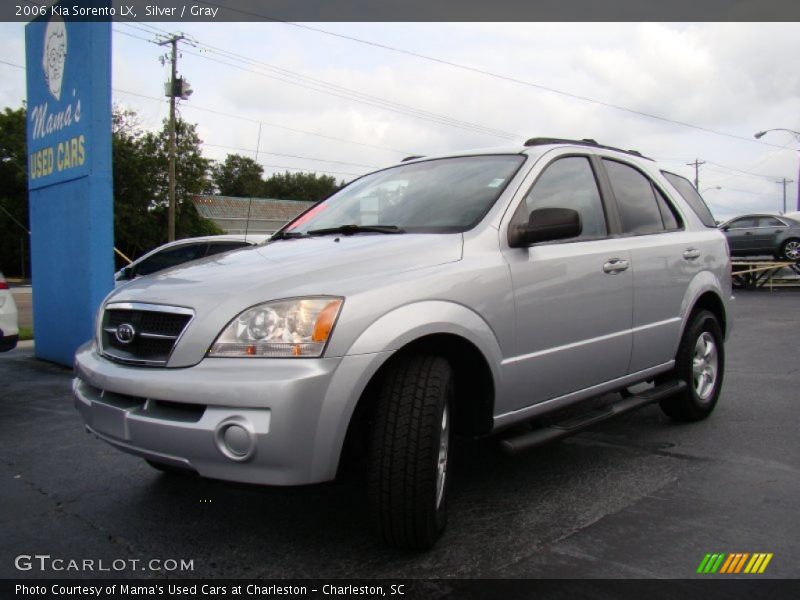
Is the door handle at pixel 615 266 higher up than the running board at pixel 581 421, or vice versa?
the door handle at pixel 615 266

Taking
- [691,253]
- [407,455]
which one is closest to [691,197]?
[691,253]

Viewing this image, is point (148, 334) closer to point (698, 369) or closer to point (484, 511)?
point (484, 511)

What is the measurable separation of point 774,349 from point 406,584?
7.29 metres

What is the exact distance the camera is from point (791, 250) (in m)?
18.9

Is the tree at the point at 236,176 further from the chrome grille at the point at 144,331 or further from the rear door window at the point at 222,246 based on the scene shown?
the chrome grille at the point at 144,331

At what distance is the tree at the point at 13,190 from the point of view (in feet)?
129

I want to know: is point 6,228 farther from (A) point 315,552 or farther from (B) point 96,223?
(A) point 315,552

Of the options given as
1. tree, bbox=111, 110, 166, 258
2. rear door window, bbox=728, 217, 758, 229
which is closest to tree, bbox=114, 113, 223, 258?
tree, bbox=111, 110, 166, 258

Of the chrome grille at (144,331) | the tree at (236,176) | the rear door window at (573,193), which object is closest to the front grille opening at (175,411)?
the chrome grille at (144,331)

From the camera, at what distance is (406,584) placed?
2.55m

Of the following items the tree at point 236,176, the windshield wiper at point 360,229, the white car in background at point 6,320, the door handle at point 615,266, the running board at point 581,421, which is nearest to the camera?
the running board at point 581,421

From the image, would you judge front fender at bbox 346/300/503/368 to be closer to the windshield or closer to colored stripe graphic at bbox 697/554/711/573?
the windshield

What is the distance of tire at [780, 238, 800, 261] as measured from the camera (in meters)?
18.8

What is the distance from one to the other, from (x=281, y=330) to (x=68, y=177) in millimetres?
5962
